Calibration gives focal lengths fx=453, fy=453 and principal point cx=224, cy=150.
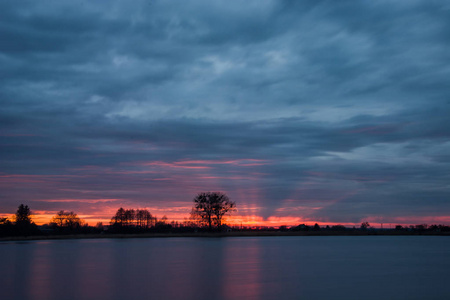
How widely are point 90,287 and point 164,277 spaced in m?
5.08

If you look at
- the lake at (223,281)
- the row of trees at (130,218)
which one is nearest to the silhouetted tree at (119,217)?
the row of trees at (130,218)

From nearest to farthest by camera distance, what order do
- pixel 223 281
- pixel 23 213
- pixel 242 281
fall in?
pixel 223 281
pixel 242 281
pixel 23 213

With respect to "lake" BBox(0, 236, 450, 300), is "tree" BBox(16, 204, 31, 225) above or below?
above

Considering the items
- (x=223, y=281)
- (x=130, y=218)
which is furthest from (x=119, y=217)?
(x=223, y=281)

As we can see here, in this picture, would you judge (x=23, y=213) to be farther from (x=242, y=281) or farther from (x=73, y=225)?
(x=242, y=281)

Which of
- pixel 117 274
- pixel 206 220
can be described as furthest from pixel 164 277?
pixel 206 220

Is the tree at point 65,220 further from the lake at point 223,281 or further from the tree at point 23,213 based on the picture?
the lake at point 223,281

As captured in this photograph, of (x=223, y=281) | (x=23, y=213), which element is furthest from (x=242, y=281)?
(x=23, y=213)

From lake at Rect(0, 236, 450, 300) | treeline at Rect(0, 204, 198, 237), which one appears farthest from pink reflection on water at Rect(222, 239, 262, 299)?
treeline at Rect(0, 204, 198, 237)

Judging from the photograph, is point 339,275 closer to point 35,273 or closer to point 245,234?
point 35,273

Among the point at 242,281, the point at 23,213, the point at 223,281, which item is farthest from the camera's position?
the point at 23,213

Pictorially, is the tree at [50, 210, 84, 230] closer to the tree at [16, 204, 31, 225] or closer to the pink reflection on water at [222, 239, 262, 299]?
the tree at [16, 204, 31, 225]

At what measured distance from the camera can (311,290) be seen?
69.9 ft

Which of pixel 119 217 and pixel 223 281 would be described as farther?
pixel 119 217
